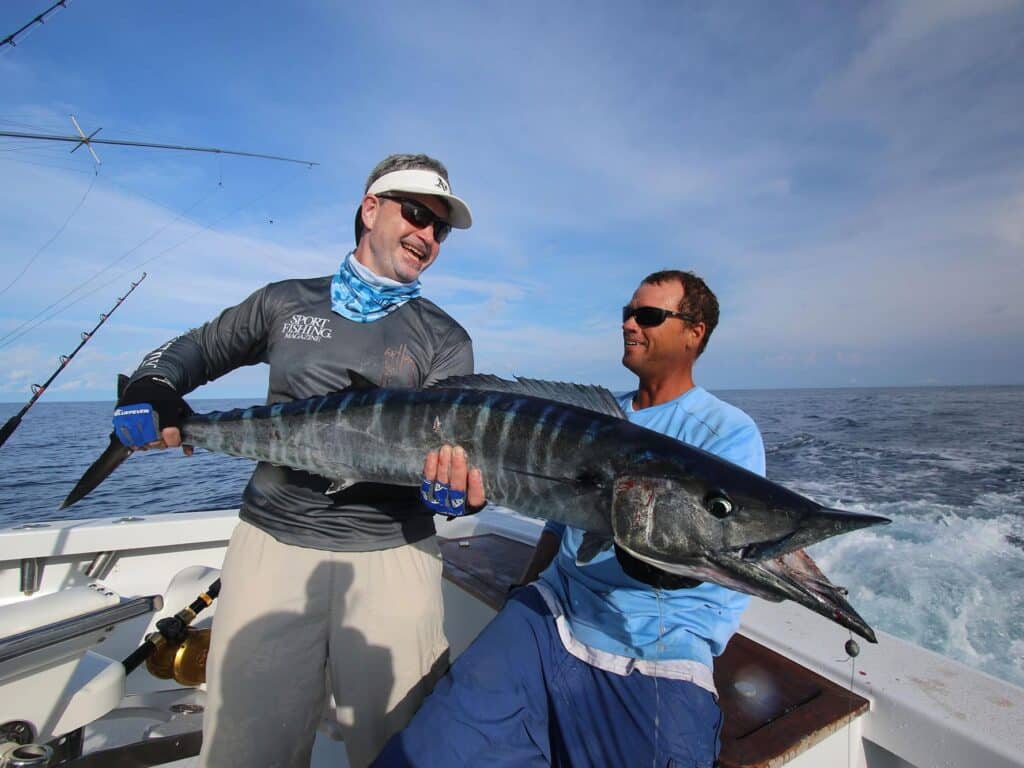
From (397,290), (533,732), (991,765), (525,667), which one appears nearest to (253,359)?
(397,290)

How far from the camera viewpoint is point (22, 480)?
14.7m

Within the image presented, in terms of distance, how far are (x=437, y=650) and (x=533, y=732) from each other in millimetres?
575

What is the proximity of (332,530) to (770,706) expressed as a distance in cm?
208

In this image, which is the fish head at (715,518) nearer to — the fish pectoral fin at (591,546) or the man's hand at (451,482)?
the fish pectoral fin at (591,546)

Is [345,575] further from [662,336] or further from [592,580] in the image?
[662,336]

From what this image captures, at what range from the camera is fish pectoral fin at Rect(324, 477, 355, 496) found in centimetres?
235

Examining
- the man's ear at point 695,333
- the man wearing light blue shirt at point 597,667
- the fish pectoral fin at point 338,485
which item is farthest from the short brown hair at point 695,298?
the fish pectoral fin at point 338,485

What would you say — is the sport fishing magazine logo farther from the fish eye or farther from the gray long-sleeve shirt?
the fish eye

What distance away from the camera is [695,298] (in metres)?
2.94

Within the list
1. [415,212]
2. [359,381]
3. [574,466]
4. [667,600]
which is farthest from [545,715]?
[415,212]

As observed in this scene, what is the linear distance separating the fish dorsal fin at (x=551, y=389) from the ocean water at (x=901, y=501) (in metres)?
4.52

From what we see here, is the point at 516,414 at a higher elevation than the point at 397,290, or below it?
below

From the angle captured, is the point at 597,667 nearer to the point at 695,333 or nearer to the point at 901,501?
the point at 695,333

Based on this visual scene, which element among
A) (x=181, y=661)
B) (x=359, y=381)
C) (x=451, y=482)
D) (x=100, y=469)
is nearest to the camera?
(x=451, y=482)
